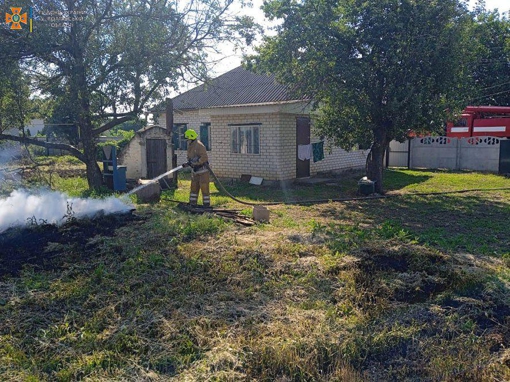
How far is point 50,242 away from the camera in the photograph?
6.61 metres

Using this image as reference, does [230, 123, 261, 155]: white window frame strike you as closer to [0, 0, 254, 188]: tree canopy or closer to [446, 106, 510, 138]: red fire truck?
[0, 0, 254, 188]: tree canopy

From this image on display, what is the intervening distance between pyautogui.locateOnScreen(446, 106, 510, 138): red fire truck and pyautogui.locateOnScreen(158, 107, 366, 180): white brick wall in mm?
5843

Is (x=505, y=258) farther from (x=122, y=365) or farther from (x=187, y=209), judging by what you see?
(x=187, y=209)

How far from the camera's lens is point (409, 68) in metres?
11.3

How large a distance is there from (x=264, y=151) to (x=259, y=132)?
2.29 ft

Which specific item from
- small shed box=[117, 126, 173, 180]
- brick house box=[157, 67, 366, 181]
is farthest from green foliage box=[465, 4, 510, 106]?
small shed box=[117, 126, 173, 180]

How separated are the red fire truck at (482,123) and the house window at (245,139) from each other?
7930mm

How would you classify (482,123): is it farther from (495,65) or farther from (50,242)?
(50,242)

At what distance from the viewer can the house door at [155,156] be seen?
1509 cm

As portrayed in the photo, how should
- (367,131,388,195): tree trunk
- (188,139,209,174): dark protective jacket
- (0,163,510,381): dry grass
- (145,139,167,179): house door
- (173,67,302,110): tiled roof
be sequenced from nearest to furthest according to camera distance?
1. (0,163,510,381): dry grass
2. (188,139,209,174): dark protective jacket
3. (367,131,388,195): tree trunk
4. (145,139,167,179): house door
5. (173,67,302,110): tiled roof

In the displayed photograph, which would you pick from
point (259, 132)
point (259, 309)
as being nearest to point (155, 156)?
point (259, 132)

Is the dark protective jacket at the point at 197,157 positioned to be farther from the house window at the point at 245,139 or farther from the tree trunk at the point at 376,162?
the house window at the point at 245,139

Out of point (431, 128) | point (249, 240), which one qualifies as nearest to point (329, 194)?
point (431, 128)

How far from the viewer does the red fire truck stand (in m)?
17.9
